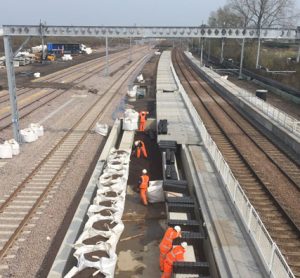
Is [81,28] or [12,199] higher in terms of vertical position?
[81,28]

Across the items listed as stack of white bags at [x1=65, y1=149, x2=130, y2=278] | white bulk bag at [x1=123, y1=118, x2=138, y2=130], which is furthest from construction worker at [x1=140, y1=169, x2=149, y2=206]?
white bulk bag at [x1=123, y1=118, x2=138, y2=130]

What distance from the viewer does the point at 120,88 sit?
4356cm

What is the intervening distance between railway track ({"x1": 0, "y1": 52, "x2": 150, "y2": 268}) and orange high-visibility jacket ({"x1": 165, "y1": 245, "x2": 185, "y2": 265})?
4809 mm

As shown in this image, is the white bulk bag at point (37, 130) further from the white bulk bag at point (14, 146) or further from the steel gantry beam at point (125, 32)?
the white bulk bag at point (14, 146)

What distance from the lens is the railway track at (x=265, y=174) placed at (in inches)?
430

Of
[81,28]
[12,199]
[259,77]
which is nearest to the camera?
[12,199]

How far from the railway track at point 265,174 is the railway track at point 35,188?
25.0 ft

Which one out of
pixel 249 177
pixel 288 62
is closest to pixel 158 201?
pixel 249 177

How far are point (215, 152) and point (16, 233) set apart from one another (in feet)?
25.9

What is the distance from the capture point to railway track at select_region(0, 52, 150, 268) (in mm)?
11586

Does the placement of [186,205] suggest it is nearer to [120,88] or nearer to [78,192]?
[78,192]

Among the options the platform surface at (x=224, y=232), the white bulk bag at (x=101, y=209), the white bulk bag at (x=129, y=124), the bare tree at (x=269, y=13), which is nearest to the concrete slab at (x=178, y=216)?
the platform surface at (x=224, y=232)

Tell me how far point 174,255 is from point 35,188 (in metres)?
8.03

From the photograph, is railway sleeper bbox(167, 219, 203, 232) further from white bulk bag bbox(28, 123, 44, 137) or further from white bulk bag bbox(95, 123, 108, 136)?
white bulk bag bbox(28, 123, 44, 137)
